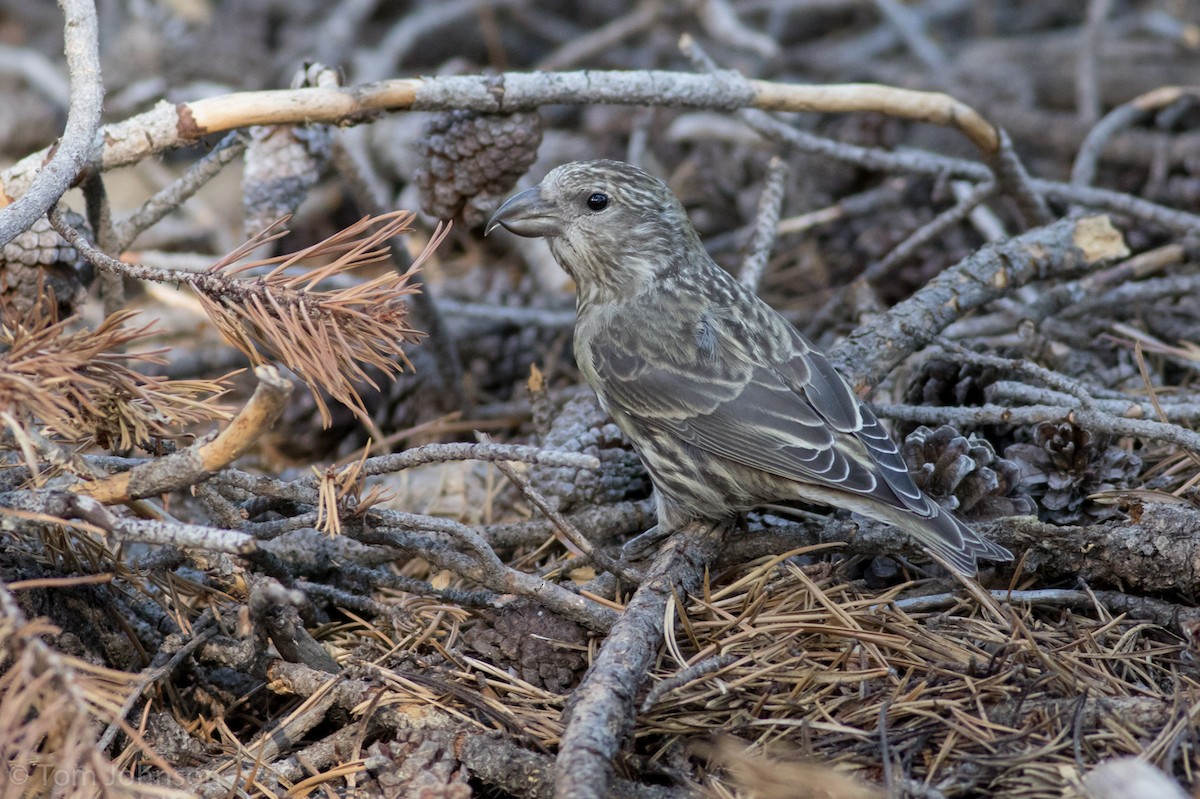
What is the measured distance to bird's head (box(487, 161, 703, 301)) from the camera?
3980mm

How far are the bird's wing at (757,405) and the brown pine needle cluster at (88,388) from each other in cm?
157

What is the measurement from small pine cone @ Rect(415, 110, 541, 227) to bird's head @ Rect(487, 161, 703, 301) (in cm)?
11

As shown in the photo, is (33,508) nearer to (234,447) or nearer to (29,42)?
(234,447)

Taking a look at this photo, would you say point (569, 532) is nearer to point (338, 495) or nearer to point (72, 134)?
point (338, 495)

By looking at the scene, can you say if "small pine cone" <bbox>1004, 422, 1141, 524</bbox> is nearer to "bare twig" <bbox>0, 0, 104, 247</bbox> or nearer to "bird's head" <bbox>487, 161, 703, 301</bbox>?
"bird's head" <bbox>487, 161, 703, 301</bbox>

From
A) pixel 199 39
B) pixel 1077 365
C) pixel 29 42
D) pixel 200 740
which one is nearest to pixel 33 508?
pixel 200 740

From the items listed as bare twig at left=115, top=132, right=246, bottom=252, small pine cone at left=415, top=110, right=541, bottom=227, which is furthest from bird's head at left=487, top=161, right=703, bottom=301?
bare twig at left=115, top=132, right=246, bottom=252

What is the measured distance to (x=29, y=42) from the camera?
7.26 meters

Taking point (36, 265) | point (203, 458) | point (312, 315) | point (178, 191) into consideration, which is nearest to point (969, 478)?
point (312, 315)

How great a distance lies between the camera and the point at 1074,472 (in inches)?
133

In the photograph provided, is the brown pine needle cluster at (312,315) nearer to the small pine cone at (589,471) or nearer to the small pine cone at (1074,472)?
the small pine cone at (589,471)

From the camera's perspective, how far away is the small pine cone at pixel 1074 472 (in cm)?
334

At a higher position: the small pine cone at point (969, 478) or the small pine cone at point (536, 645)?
the small pine cone at point (536, 645)

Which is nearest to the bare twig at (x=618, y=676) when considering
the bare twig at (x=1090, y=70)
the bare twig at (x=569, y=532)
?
the bare twig at (x=569, y=532)
